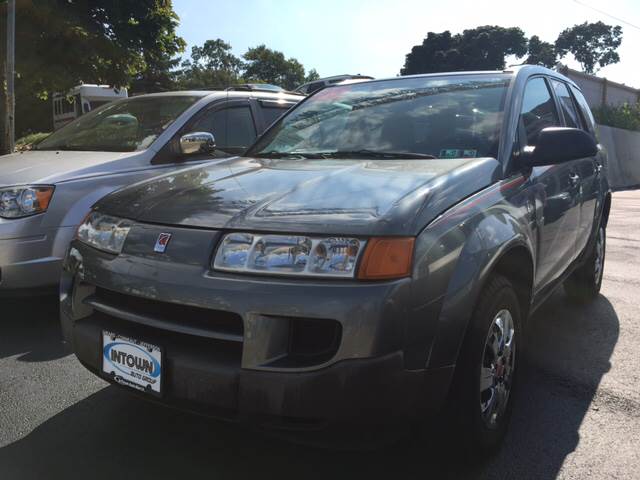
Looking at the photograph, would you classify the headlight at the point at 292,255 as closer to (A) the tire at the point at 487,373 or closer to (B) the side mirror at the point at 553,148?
(A) the tire at the point at 487,373

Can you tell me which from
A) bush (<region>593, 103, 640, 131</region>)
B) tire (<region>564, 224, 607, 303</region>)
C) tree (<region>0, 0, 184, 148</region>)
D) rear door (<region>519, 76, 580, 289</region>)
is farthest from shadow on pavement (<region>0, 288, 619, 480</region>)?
bush (<region>593, 103, 640, 131</region>)

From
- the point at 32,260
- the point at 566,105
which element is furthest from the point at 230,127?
the point at 566,105

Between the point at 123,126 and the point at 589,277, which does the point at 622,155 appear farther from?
the point at 123,126

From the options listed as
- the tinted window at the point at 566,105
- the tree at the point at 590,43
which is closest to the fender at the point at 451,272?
the tinted window at the point at 566,105

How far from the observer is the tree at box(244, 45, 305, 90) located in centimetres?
6800

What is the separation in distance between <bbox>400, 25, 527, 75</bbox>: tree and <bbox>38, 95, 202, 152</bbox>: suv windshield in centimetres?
4609

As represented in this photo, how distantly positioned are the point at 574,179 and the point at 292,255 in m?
2.30

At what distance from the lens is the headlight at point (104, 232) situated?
2326 millimetres

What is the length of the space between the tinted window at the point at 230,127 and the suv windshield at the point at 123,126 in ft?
0.66

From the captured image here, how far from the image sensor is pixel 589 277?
4.54 metres

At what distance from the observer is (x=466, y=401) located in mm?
2109

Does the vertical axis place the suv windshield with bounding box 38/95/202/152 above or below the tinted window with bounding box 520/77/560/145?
below

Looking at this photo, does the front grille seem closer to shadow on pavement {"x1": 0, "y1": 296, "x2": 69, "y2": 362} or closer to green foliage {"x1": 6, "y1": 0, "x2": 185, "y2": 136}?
shadow on pavement {"x1": 0, "y1": 296, "x2": 69, "y2": 362}

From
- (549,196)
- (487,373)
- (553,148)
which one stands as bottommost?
(487,373)
